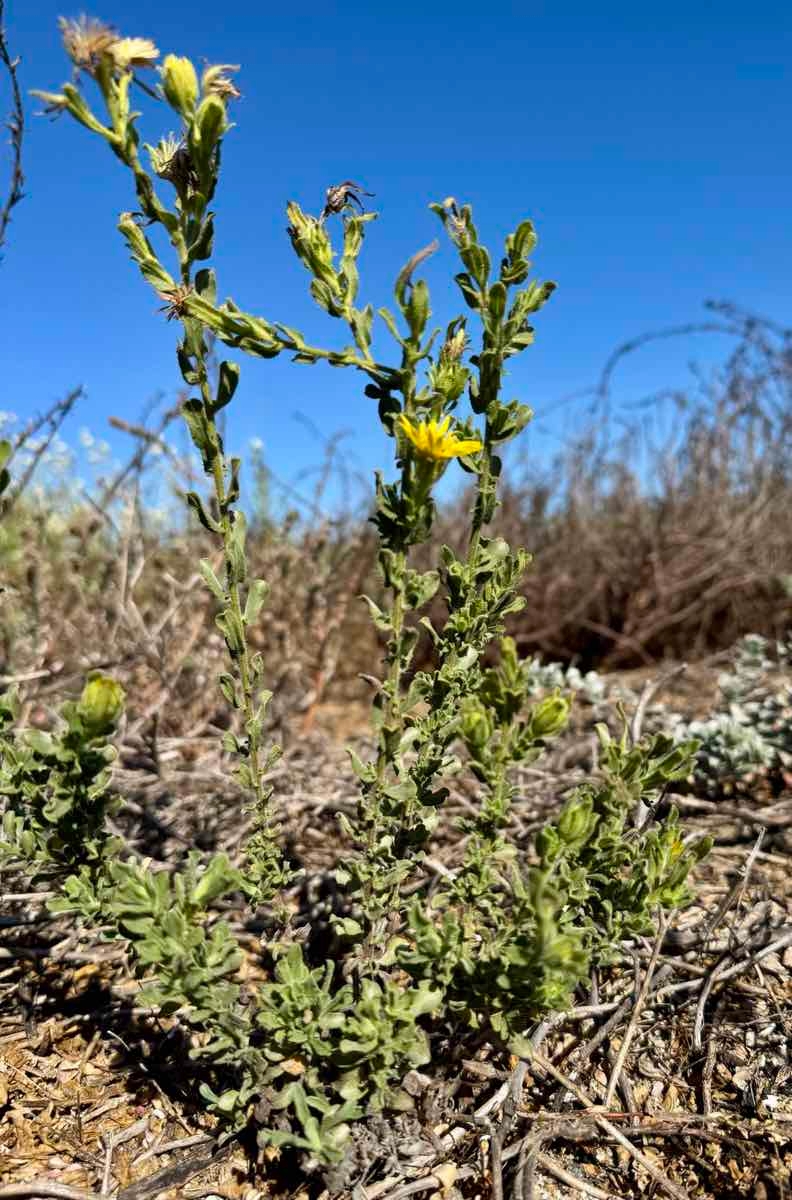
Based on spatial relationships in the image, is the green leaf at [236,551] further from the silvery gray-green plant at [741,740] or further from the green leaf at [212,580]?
the silvery gray-green plant at [741,740]

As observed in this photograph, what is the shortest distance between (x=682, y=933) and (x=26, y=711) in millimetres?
1978

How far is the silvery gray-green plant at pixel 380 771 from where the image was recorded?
1.09 meters

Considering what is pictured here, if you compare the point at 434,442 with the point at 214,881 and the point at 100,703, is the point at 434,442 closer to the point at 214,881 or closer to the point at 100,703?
the point at 100,703

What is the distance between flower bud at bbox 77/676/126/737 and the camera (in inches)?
43.9

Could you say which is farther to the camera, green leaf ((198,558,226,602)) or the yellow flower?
green leaf ((198,558,226,602))

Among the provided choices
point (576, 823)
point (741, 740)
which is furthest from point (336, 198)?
point (741, 740)

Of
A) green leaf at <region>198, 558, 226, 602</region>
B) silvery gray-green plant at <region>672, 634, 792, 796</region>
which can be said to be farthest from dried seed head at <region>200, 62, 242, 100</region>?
silvery gray-green plant at <region>672, 634, 792, 796</region>

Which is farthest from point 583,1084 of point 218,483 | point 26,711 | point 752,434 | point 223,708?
point 752,434

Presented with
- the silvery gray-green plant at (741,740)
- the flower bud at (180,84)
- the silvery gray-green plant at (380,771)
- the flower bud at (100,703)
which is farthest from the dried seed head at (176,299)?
the silvery gray-green plant at (741,740)

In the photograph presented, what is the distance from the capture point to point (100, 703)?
1119 mm

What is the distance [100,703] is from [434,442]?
582 mm

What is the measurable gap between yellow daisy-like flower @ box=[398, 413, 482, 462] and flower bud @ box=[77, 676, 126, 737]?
524mm

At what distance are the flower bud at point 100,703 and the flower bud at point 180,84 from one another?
2.47ft

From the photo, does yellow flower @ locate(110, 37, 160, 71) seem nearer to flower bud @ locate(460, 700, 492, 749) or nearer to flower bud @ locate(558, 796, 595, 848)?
flower bud @ locate(460, 700, 492, 749)
